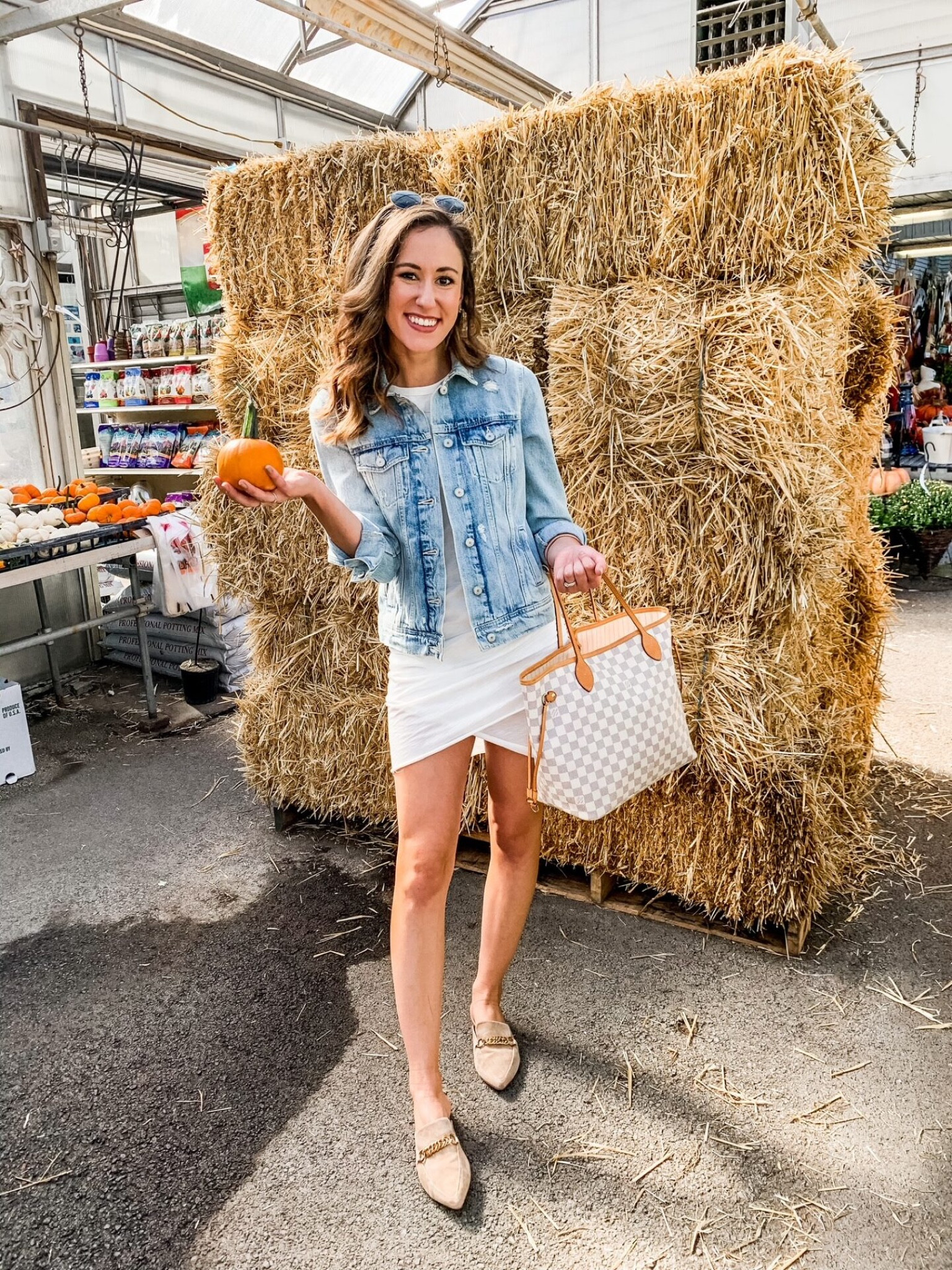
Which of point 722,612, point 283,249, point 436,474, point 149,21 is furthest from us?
point 149,21

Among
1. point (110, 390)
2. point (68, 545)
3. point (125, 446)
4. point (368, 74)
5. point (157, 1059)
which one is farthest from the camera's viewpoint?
point (368, 74)

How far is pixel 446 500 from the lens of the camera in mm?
1886

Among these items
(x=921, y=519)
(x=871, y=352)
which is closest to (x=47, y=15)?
(x=871, y=352)

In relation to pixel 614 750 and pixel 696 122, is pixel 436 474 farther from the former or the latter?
pixel 696 122

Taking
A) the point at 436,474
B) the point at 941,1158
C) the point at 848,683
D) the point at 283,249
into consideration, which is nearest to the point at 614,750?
the point at 436,474

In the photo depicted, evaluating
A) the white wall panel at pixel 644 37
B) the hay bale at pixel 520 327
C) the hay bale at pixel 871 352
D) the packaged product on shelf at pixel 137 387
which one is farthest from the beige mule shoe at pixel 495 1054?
the white wall panel at pixel 644 37

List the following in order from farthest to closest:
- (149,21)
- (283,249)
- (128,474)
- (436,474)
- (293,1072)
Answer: (128,474), (149,21), (283,249), (293,1072), (436,474)

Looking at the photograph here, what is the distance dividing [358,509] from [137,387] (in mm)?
5475

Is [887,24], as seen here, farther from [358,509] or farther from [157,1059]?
[157,1059]

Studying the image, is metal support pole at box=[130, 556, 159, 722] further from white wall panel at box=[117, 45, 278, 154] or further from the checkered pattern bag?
white wall panel at box=[117, 45, 278, 154]

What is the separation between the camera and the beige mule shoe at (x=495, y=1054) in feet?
6.97

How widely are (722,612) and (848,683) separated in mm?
808

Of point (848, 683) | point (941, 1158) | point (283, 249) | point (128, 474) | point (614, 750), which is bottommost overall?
point (941, 1158)

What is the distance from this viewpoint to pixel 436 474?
189cm
